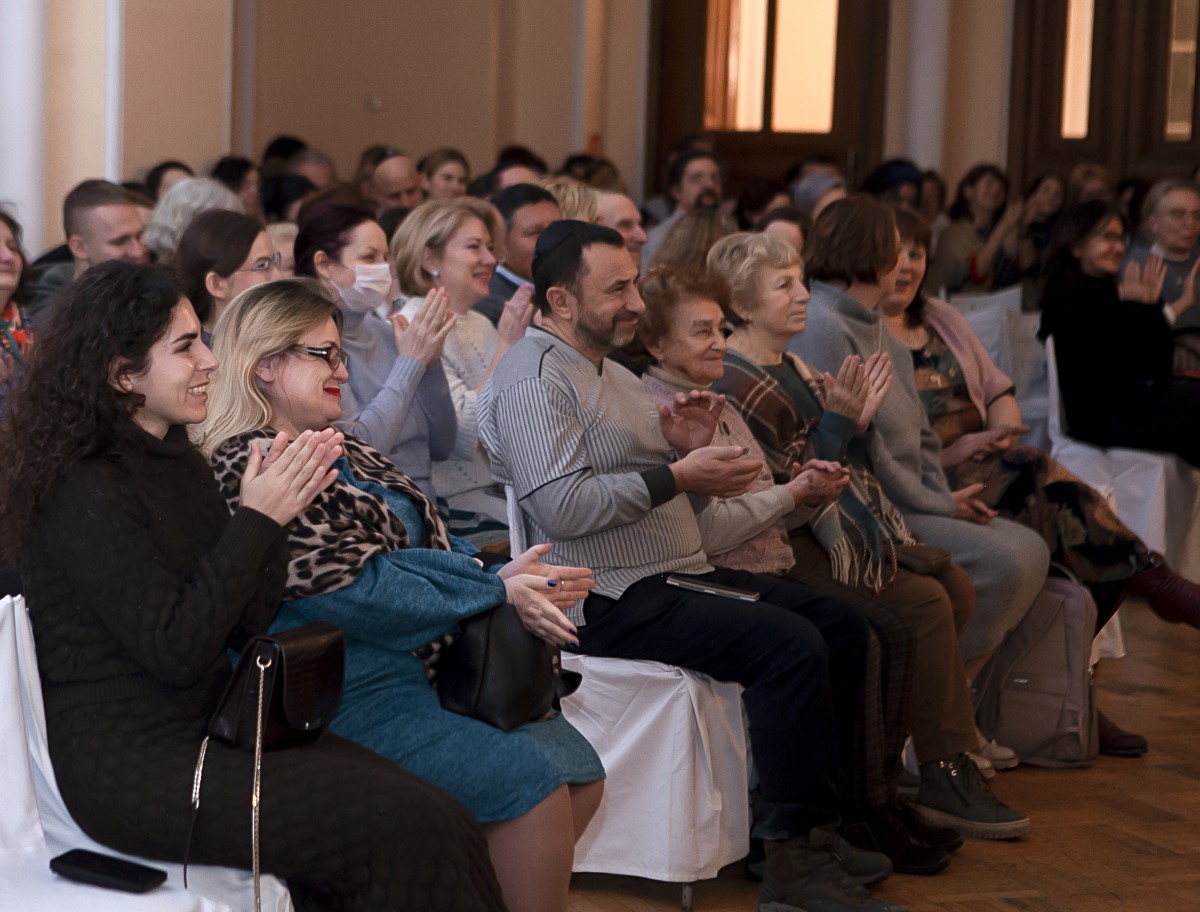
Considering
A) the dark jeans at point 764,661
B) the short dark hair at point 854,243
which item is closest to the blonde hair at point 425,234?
the short dark hair at point 854,243

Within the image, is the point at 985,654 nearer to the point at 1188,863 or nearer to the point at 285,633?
the point at 1188,863

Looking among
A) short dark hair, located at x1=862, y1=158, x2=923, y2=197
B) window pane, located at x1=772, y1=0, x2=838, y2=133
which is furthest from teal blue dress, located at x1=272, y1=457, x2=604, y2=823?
window pane, located at x1=772, y1=0, x2=838, y2=133

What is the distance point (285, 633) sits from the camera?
2350 millimetres

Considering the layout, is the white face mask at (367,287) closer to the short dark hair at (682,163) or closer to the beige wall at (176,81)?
the beige wall at (176,81)

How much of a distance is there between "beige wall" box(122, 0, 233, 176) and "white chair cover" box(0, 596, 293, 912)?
13.3ft

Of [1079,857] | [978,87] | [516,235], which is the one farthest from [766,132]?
[1079,857]

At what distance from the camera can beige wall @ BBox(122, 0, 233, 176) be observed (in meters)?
6.04

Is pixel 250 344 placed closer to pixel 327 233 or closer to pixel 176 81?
pixel 327 233

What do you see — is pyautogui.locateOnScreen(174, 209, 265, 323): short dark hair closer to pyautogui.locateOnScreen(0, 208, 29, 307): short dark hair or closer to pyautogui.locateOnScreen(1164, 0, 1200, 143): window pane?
pyautogui.locateOnScreen(0, 208, 29, 307): short dark hair

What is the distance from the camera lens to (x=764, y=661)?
133 inches

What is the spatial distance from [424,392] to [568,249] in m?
0.76

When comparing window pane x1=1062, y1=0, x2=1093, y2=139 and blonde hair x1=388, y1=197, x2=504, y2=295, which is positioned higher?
window pane x1=1062, y1=0, x2=1093, y2=139

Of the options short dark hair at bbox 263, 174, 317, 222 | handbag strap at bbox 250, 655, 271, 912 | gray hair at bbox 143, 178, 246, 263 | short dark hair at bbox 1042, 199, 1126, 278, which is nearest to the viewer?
handbag strap at bbox 250, 655, 271, 912

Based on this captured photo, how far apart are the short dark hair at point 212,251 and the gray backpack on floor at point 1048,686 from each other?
7.42 ft
